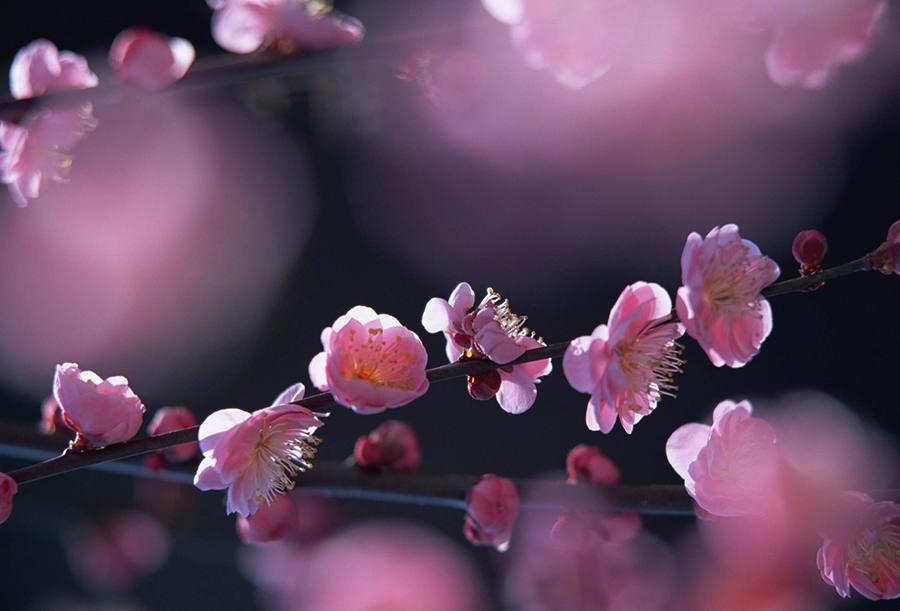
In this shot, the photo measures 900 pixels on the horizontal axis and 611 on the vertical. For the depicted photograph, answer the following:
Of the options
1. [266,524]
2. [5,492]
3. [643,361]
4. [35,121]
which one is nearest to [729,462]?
[643,361]

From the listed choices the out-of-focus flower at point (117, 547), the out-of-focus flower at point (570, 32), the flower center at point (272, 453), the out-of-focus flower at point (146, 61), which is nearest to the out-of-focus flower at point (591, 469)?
the flower center at point (272, 453)

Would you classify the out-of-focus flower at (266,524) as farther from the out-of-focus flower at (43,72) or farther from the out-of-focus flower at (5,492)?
the out-of-focus flower at (43,72)

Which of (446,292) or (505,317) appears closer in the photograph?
(505,317)

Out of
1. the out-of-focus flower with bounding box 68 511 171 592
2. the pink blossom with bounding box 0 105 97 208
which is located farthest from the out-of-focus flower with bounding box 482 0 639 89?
the out-of-focus flower with bounding box 68 511 171 592

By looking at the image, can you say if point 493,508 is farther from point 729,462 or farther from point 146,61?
point 146,61

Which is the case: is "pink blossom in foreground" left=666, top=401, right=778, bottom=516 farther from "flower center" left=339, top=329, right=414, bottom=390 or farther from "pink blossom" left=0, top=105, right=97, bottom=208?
"pink blossom" left=0, top=105, right=97, bottom=208

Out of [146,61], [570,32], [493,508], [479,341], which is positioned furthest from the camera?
[570,32]

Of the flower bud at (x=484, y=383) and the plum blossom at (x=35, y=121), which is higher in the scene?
the plum blossom at (x=35, y=121)
